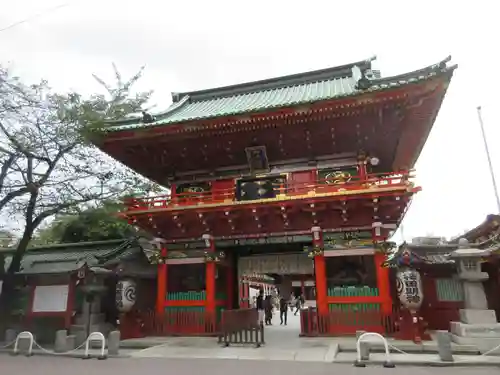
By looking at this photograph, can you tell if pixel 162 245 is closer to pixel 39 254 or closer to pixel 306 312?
pixel 306 312

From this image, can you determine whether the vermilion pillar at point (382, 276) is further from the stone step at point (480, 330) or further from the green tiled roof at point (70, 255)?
the green tiled roof at point (70, 255)

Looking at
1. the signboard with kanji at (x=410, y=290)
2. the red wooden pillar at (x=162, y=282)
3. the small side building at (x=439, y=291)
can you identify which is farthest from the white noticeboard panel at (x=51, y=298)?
the small side building at (x=439, y=291)

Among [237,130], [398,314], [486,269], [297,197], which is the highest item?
[237,130]

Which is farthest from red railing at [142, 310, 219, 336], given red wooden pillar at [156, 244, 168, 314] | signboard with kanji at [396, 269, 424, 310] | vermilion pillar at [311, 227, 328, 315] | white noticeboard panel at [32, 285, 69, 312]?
signboard with kanji at [396, 269, 424, 310]

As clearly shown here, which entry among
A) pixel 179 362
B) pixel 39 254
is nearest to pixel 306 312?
pixel 179 362

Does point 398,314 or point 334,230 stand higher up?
point 334,230

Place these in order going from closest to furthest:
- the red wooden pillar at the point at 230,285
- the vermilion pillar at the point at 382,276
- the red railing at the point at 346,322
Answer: the red railing at the point at 346,322
the vermilion pillar at the point at 382,276
the red wooden pillar at the point at 230,285

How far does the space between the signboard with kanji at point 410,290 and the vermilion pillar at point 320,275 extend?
2643mm

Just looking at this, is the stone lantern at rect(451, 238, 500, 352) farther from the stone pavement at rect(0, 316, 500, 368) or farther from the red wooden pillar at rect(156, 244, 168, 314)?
the red wooden pillar at rect(156, 244, 168, 314)

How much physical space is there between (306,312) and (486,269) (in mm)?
6945

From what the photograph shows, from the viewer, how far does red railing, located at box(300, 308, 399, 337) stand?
40.5 ft

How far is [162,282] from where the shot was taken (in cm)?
1507

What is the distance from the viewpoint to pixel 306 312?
1330 cm

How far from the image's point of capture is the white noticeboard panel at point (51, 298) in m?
14.3
